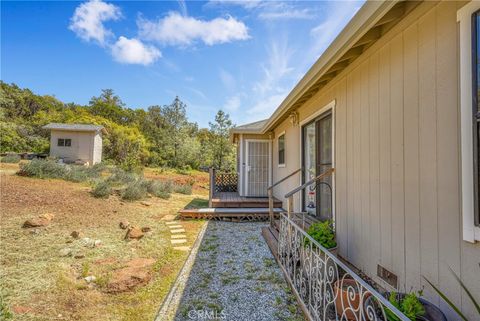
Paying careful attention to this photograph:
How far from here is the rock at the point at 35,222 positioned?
4703mm

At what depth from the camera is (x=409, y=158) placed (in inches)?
84.7

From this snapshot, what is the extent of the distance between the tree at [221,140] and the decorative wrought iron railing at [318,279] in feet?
53.4

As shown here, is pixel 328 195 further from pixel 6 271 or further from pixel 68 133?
pixel 68 133

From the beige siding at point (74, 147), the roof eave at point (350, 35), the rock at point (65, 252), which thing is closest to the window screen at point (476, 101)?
the roof eave at point (350, 35)

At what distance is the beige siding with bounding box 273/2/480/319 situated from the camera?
5.65 feet

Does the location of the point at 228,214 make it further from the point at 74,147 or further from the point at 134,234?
the point at 74,147

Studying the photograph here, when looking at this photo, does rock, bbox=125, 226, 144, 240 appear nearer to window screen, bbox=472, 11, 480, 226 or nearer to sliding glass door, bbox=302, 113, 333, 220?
sliding glass door, bbox=302, 113, 333, 220

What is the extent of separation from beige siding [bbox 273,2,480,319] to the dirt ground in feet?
8.46

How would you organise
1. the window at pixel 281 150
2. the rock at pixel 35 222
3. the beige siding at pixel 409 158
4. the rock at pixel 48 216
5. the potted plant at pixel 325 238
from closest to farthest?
the beige siding at pixel 409 158 → the potted plant at pixel 325 238 → the rock at pixel 35 222 → the rock at pixel 48 216 → the window at pixel 281 150

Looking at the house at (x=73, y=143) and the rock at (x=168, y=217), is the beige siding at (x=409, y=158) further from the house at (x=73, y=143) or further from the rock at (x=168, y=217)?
the house at (x=73, y=143)

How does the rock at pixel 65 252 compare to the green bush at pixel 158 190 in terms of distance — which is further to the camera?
the green bush at pixel 158 190

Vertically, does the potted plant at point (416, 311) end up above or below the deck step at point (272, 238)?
above

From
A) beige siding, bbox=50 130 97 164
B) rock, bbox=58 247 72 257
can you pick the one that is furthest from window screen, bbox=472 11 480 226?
beige siding, bbox=50 130 97 164

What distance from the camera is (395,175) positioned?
7.68ft
